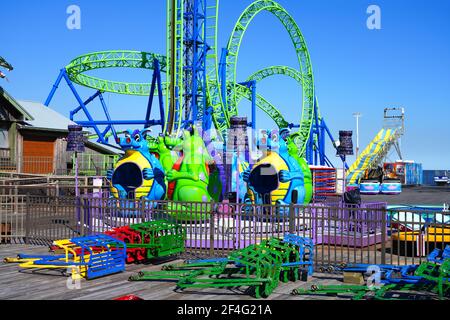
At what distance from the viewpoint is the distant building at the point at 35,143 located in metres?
30.1

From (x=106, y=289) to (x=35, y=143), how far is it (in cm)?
2550

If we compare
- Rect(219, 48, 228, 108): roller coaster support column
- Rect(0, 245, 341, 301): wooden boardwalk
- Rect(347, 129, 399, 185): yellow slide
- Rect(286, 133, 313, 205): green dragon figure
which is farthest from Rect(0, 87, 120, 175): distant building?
Rect(0, 245, 341, 301): wooden boardwalk

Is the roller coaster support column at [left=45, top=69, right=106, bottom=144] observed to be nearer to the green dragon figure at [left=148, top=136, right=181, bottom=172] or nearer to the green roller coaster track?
the green roller coaster track

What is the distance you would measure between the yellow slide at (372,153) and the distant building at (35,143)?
20685 millimetres

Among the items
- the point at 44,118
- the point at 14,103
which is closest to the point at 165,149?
the point at 14,103

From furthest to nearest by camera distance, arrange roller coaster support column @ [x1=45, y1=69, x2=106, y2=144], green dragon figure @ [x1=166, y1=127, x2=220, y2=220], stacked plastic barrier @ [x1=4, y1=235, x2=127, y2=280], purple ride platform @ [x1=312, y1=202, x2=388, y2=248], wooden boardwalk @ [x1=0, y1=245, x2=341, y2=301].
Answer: roller coaster support column @ [x1=45, y1=69, x2=106, y2=144]
green dragon figure @ [x1=166, y1=127, x2=220, y2=220]
purple ride platform @ [x1=312, y1=202, x2=388, y2=248]
stacked plastic barrier @ [x1=4, y1=235, x2=127, y2=280]
wooden boardwalk @ [x1=0, y1=245, x2=341, y2=301]

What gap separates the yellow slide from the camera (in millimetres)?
47172

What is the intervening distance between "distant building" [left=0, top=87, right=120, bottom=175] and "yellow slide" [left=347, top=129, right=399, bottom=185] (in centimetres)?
2068

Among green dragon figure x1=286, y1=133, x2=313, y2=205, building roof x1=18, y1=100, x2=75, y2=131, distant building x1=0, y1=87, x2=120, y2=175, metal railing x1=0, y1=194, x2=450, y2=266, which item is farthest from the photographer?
building roof x1=18, y1=100, x2=75, y2=131

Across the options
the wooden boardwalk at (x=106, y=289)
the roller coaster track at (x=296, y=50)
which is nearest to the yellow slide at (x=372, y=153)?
the roller coaster track at (x=296, y=50)

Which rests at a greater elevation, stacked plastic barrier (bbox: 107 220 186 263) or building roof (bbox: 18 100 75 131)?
building roof (bbox: 18 100 75 131)

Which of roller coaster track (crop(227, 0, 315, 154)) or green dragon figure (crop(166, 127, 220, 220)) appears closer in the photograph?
green dragon figure (crop(166, 127, 220, 220))
